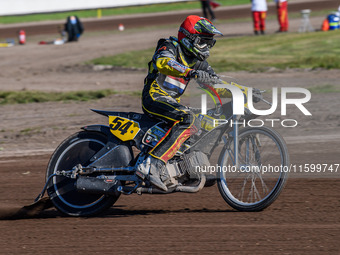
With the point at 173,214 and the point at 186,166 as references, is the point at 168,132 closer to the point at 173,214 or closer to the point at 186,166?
the point at 186,166

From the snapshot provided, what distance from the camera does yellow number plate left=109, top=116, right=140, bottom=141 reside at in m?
6.62

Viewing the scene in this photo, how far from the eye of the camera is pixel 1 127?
12.9m

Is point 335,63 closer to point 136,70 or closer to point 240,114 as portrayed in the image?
point 136,70

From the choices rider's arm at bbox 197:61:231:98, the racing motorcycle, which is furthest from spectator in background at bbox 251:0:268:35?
the racing motorcycle

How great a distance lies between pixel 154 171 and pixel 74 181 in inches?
37.2

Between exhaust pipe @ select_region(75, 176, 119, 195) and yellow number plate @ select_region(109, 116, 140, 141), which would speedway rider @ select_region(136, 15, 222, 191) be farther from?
exhaust pipe @ select_region(75, 176, 119, 195)

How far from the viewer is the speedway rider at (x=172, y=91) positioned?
6320 mm

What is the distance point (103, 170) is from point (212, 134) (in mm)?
1191

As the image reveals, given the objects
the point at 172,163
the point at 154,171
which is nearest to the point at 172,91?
the point at 172,163

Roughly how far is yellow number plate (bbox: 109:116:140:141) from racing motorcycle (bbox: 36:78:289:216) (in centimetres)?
1

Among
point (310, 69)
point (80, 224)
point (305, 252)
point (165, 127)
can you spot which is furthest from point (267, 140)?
point (310, 69)

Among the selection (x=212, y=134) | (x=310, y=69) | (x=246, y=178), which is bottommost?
(x=310, y=69)

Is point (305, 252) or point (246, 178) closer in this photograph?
point (305, 252)

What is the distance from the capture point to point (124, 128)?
21.8ft
